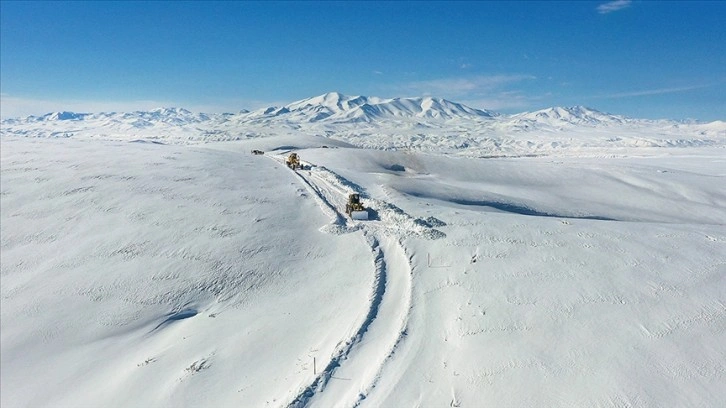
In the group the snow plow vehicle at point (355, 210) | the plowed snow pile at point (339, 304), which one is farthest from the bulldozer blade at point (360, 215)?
the plowed snow pile at point (339, 304)

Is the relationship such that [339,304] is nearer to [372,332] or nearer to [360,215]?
[372,332]

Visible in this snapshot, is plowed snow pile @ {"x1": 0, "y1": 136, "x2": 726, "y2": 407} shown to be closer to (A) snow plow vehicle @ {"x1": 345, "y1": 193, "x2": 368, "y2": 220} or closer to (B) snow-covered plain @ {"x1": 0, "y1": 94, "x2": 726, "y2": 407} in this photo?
(B) snow-covered plain @ {"x1": 0, "y1": 94, "x2": 726, "y2": 407}

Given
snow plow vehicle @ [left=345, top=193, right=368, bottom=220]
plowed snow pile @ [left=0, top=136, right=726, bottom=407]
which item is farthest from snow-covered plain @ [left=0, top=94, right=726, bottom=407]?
snow plow vehicle @ [left=345, top=193, right=368, bottom=220]

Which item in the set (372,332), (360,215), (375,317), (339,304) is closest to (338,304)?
(339,304)

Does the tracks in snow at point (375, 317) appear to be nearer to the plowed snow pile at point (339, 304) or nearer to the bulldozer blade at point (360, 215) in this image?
the plowed snow pile at point (339, 304)

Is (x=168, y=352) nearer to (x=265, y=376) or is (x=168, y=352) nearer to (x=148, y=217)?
(x=265, y=376)
